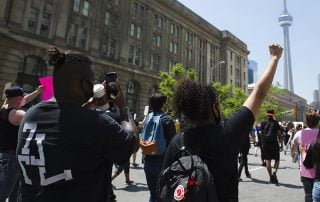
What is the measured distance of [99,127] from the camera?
1.81 metres

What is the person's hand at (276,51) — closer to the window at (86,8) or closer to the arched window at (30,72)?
the arched window at (30,72)

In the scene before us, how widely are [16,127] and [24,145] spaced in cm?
238

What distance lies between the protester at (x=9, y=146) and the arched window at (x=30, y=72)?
22.4 metres

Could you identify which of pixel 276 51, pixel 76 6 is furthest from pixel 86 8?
pixel 276 51

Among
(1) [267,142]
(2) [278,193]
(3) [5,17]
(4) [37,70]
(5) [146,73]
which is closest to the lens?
(2) [278,193]

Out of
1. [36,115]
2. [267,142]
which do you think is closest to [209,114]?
[36,115]

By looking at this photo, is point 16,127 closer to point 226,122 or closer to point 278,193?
point 226,122

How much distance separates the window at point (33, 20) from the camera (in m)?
25.3

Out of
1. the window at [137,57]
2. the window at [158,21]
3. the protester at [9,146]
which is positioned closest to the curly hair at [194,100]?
the protester at [9,146]

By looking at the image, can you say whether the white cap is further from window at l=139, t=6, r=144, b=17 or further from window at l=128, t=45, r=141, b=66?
window at l=139, t=6, r=144, b=17

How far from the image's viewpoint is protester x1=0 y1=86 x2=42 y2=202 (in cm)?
388

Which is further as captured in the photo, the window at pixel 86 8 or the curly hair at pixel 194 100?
the window at pixel 86 8

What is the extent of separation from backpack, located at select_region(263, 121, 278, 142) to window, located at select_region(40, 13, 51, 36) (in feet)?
75.8

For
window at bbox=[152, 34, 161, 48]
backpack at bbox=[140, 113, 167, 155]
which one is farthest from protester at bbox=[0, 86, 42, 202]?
window at bbox=[152, 34, 161, 48]
